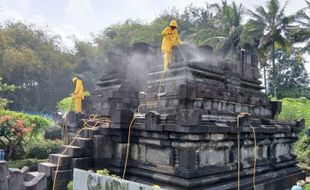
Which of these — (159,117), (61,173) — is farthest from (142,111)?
(61,173)

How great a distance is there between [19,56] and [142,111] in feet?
102

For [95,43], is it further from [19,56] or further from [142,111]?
[142,111]

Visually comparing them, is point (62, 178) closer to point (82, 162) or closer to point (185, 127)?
point (82, 162)

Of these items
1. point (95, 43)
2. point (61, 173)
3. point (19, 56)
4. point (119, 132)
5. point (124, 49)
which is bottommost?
point (61, 173)

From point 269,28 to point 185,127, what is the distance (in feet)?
83.6

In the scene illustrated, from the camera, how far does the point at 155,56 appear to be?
10609 millimetres

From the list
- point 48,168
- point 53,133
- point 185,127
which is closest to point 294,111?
point 53,133

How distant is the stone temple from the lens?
21.2 feet

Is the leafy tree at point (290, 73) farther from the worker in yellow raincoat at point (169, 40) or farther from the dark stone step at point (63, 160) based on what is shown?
the dark stone step at point (63, 160)

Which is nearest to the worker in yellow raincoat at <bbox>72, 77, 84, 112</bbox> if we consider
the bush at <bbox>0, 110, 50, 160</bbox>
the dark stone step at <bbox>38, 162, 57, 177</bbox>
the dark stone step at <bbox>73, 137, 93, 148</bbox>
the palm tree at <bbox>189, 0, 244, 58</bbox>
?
the dark stone step at <bbox>73, 137, 93, 148</bbox>

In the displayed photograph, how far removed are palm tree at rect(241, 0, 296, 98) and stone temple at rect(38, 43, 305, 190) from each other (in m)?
19.8

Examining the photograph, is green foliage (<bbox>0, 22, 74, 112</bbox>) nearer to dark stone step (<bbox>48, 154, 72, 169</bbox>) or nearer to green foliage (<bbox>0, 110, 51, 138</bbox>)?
green foliage (<bbox>0, 110, 51, 138</bbox>)

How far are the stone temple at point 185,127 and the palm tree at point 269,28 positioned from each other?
64.9ft

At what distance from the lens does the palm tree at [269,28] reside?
28.6 m
